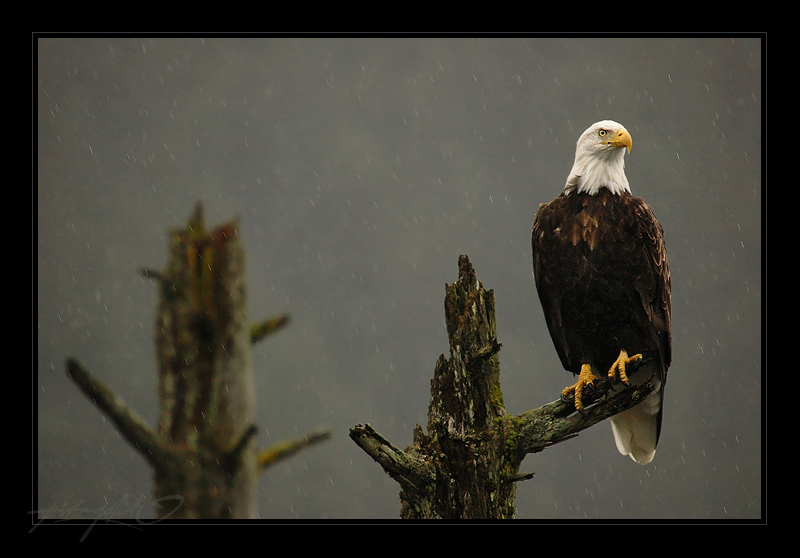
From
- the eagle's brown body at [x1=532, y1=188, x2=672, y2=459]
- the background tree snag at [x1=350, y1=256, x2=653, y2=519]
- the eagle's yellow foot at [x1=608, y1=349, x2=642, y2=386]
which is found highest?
the eagle's brown body at [x1=532, y1=188, x2=672, y2=459]

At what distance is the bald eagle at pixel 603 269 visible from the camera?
3340mm

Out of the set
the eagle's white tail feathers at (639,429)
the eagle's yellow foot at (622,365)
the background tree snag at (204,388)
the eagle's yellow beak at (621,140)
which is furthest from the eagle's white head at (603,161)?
the background tree snag at (204,388)

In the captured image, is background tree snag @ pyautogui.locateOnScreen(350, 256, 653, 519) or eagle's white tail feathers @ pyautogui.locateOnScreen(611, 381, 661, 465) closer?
background tree snag @ pyautogui.locateOnScreen(350, 256, 653, 519)

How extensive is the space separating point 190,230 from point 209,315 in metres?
0.37

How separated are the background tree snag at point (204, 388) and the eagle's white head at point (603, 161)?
5.99ft

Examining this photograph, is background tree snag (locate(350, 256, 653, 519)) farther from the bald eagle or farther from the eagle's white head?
the eagle's white head

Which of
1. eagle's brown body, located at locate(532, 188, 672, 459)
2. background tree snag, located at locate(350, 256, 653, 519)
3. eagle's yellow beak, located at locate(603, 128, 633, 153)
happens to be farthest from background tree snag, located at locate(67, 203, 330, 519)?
eagle's yellow beak, located at locate(603, 128, 633, 153)

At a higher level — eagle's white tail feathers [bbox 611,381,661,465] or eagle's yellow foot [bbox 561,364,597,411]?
eagle's yellow foot [bbox 561,364,597,411]

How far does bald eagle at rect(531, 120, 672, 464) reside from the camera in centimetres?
334

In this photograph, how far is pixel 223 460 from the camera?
2668 millimetres

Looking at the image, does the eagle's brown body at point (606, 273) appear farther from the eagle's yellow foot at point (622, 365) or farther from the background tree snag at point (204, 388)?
the background tree snag at point (204, 388)

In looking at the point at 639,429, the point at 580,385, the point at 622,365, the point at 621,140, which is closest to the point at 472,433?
the point at 580,385

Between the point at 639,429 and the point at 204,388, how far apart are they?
251cm
